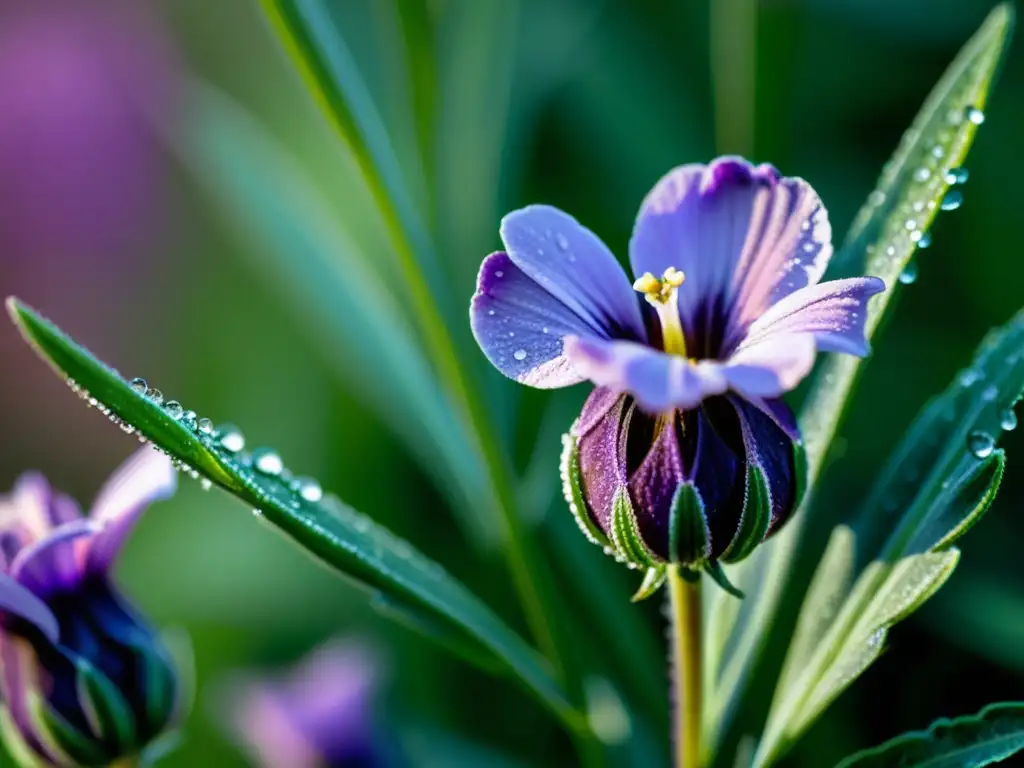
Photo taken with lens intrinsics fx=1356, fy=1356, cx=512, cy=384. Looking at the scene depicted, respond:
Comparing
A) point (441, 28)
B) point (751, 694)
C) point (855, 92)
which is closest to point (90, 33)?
point (441, 28)

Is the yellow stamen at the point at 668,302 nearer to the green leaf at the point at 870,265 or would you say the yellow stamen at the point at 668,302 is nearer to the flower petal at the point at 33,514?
the green leaf at the point at 870,265

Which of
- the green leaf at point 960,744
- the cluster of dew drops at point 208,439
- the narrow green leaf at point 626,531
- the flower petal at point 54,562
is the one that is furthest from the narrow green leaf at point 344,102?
the green leaf at point 960,744

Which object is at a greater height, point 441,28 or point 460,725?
point 441,28

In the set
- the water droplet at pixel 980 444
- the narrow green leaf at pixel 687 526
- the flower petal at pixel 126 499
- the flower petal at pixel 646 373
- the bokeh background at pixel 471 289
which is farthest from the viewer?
the bokeh background at pixel 471 289

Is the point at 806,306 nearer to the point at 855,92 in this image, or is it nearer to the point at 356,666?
the point at 356,666

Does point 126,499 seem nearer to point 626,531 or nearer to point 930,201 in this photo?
point 626,531

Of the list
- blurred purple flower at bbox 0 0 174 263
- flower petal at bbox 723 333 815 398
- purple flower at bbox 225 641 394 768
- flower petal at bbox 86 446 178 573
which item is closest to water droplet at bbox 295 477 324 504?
flower petal at bbox 86 446 178 573
